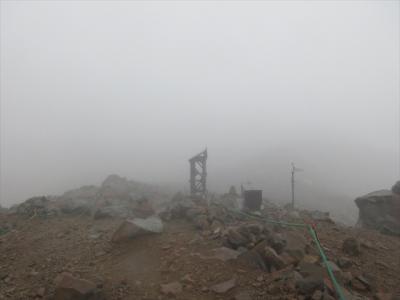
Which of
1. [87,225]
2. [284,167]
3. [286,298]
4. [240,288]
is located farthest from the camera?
[284,167]

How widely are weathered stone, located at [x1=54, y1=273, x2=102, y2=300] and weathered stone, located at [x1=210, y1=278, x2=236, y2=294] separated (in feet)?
8.04

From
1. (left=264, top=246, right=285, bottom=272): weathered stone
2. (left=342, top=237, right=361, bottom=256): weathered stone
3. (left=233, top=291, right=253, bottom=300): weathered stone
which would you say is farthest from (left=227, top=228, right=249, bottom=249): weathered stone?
(left=342, top=237, right=361, bottom=256): weathered stone

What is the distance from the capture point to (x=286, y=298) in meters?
4.96

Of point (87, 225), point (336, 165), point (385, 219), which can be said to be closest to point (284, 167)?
point (336, 165)

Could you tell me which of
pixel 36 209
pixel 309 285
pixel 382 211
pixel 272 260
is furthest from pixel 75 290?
pixel 382 211

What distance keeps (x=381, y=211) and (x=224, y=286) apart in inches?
384

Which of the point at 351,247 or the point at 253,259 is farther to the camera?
the point at 351,247

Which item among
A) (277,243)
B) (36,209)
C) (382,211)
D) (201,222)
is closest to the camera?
(277,243)

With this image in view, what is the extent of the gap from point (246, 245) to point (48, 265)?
Answer: 539cm

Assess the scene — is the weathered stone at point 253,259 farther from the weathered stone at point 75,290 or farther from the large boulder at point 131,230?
the weathered stone at point 75,290

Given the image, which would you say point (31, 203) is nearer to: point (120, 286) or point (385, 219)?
point (120, 286)

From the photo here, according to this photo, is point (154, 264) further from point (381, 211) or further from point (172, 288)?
point (381, 211)

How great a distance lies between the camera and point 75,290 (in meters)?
4.86

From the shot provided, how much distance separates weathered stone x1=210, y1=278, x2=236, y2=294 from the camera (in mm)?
5357
